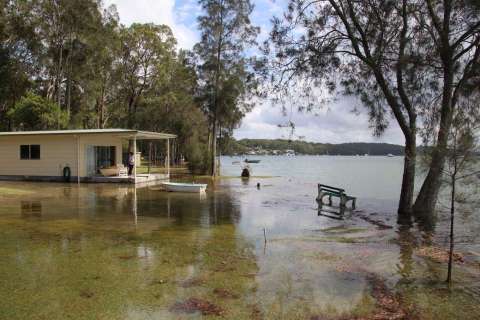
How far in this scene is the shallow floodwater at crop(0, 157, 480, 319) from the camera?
5580 millimetres

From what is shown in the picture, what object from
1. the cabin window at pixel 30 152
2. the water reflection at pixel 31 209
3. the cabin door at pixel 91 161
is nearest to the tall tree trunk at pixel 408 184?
A: the water reflection at pixel 31 209

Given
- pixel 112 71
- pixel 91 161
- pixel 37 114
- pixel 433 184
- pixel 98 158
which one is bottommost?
pixel 433 184

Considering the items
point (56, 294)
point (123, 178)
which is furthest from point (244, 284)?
point (123, 178)

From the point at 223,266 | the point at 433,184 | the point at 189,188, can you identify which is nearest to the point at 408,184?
the point at 433,184

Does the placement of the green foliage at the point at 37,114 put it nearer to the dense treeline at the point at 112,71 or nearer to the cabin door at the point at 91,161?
the dense treeline at the point at 112,71

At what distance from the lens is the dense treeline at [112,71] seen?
3225 centimetres

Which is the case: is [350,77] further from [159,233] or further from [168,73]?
[168,73]

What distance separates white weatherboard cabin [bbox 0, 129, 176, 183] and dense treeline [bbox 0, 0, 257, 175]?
8326 millimetres

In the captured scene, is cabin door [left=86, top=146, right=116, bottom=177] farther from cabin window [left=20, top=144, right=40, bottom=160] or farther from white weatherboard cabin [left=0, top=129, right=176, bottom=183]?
cabin window [left=20, top=144, right=40, bottom=160]

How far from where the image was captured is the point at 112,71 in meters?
41.1

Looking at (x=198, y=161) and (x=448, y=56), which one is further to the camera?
(x=198, y=161)

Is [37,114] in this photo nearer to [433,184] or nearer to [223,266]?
[433,184]

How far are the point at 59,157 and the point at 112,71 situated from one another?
18.7 m

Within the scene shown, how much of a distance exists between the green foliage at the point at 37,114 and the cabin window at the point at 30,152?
8.33 meters
